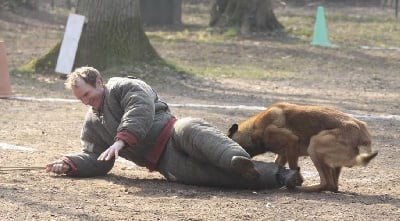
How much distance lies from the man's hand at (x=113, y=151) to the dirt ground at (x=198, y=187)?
0.93ft

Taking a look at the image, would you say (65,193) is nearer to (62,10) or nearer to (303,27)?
(303,27)

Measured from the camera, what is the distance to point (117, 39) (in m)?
14.9

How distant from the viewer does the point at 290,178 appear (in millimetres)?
7191

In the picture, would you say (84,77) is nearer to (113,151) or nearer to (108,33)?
(113,151)

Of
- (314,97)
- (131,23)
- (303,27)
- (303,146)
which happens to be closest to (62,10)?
(303,27)

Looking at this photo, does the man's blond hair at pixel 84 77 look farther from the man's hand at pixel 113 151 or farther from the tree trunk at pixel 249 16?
the tree trunk at pixel 249 16

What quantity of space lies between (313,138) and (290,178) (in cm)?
36

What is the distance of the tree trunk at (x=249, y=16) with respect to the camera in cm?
2328

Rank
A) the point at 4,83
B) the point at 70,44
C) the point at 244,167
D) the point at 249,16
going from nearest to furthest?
the point at 244,167 → the point at 4,83 → the point at 70,44 → the point at 249,16

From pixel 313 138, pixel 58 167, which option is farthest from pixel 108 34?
pixel 313 138

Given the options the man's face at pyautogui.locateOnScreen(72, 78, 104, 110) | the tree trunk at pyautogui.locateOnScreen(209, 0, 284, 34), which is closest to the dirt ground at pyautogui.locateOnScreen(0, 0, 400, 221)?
the man's face at pyautogui.locateOnScreen(72, 78, 104, 110)

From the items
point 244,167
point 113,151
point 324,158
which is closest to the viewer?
point 113,151

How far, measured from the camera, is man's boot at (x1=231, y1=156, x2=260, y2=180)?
6953mm

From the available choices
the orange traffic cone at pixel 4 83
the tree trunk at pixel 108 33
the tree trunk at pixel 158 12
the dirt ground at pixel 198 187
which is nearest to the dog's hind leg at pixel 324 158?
the dirt ground at pixel 198 187
